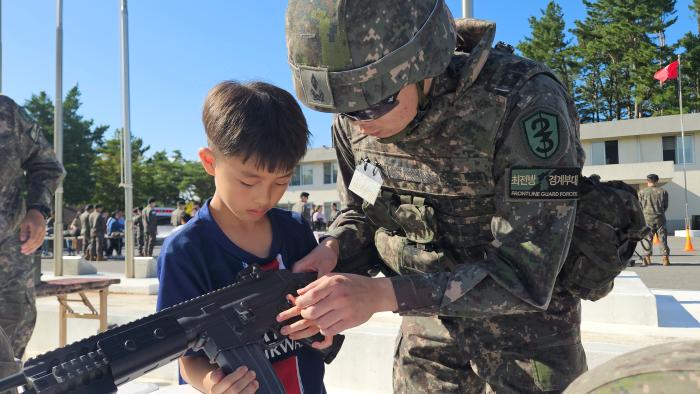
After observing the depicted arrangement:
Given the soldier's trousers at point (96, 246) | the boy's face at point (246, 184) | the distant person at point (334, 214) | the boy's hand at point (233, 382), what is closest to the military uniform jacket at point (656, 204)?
the distant person at point (334, 214)

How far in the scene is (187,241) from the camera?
1536 mm

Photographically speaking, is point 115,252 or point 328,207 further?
point 328,207

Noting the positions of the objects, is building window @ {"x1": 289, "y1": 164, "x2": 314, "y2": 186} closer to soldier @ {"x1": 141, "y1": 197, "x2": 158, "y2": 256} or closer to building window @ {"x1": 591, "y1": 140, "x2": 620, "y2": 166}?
building window @ {"x1": 591, "y1": 140, "x2": 620, "y2": 166}

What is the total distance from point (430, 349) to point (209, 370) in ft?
2.30

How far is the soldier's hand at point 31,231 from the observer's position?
2.85m

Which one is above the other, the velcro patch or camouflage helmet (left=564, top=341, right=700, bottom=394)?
the velcro patch

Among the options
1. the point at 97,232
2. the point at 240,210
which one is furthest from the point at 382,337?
the point at 97,232

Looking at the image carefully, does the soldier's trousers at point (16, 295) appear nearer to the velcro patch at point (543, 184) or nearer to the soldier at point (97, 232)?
the velcro patch at point (543, 184)

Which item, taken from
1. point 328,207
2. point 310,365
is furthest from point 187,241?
point 328,207

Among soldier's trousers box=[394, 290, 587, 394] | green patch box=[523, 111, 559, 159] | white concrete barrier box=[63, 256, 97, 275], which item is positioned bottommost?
white concrete barrier box=[63, 256, 97, 275]

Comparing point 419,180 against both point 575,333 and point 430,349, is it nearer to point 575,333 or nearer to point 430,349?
point 430,349

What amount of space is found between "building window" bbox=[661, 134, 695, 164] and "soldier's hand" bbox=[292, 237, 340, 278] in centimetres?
3113

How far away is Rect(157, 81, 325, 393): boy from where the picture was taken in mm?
1499

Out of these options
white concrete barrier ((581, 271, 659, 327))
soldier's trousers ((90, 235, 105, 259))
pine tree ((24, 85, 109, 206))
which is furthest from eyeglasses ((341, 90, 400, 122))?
pine tree ((24, 85, 109, 206))
